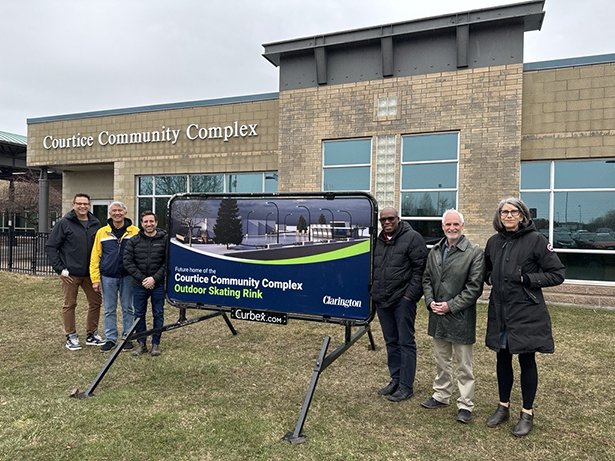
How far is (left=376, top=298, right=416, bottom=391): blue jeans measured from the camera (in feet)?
13.5

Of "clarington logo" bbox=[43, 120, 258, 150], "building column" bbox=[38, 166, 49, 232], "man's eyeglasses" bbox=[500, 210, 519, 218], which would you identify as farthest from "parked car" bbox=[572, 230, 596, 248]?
"building column" bbox=[38, 166, 49, 232]

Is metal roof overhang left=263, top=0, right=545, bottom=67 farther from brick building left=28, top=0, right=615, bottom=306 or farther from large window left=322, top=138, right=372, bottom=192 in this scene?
large window left=322, top=138, right=372, bottom=192

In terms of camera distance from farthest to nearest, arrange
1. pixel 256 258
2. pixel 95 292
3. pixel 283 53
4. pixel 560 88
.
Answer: pixel 283 53, pixel 560 88, pixel 95 292, pixel 256 258

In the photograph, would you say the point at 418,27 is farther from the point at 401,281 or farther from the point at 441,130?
the point at 401,281

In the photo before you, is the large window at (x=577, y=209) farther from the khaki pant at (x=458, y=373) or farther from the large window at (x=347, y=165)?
the khaki pant at (x=458, y=373)

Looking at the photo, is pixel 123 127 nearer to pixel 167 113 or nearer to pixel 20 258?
pixel 167 113

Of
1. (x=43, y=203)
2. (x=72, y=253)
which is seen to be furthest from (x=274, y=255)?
(x=43, y=203)

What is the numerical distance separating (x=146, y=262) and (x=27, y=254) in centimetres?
988

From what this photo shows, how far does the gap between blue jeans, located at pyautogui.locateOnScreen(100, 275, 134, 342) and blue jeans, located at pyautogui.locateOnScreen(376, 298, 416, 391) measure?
11.1 ft

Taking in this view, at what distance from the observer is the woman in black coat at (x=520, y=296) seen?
131 inches

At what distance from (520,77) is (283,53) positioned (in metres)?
6.06

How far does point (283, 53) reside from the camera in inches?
473

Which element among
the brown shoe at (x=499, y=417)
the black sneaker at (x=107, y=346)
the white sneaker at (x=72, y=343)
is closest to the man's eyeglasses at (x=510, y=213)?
the brown shoe at (x=499, y=417)

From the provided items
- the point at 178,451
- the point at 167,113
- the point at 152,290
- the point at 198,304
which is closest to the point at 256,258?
the point at 198,304
